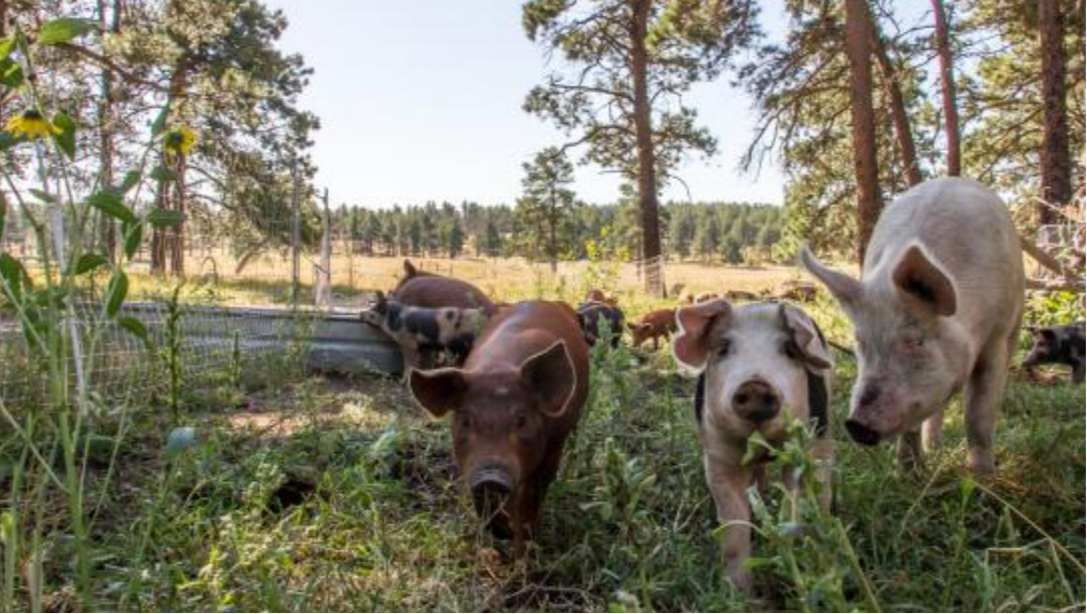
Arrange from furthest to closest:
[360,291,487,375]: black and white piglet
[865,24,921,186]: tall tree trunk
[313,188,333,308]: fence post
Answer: [865,24,921,186]: tall tree trunk, [313,188,333,308]: fence post, [360,291,487,375]: black and white piglet

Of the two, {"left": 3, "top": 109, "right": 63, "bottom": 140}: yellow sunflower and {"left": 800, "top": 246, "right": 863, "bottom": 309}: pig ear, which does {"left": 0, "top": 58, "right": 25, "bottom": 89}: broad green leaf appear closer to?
{"left": 3, "top": 109, "right": 63, "bottom": 140}: yellow sunflower

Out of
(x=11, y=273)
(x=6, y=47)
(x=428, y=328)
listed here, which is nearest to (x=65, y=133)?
(x=6, y=47)

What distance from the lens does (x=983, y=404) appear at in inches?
147

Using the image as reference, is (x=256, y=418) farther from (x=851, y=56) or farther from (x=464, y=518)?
(x=851, y=56)

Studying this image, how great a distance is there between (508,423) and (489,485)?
0.30 metres

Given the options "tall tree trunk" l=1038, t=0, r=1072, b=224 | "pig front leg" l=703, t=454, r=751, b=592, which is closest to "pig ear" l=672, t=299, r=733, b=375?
"pig front leg" l=703, t=454, r=751, b=592

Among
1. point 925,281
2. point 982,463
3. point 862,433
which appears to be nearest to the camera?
point 862,433

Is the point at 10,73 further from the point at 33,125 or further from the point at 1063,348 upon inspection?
the point at 1063,348

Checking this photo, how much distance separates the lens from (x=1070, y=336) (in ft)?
23.9

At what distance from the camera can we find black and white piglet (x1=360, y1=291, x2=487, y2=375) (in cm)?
630

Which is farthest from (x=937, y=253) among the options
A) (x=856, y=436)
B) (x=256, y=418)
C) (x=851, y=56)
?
(x=851, y=56)

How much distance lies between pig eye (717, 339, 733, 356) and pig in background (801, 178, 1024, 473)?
1.73ft

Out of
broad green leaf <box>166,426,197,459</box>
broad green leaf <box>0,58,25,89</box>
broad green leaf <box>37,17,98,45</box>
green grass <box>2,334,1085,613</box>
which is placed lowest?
green grass <box>2,334,1085,613</box>

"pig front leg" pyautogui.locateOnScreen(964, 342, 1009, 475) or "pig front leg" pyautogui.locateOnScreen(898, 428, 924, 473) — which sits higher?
"pig front leg" pyautogui.locateOnScreen(964, 342, 1009, 475)
